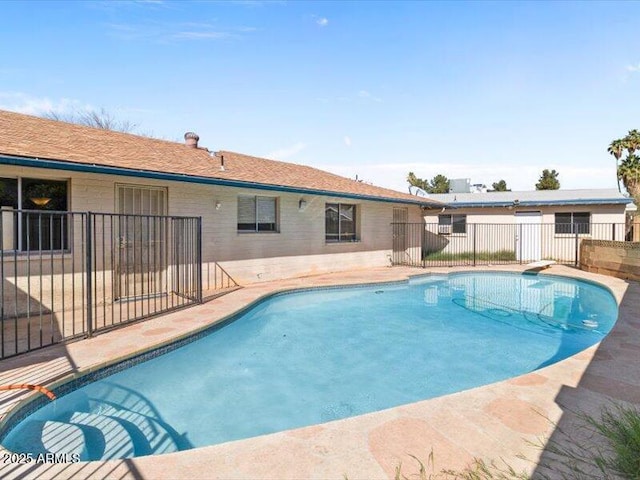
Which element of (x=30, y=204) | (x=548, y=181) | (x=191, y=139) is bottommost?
(x=30, y=204)

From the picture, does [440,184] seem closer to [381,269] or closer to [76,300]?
[381,269]

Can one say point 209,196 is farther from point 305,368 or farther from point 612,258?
point 612,258

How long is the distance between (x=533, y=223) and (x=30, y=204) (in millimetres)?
18677

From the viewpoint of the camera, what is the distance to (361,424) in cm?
298

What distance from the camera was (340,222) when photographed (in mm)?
13469

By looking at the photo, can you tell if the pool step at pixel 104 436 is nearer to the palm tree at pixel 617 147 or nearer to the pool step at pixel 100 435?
the pool step at pixel 100 435

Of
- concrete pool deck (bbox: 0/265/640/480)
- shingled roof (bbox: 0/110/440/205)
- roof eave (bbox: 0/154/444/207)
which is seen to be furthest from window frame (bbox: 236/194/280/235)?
concrete pool deck (bbox: 0/265/640/480)

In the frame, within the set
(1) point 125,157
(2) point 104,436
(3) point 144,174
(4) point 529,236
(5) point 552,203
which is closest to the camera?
(2) point 104,436

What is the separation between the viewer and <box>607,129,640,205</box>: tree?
23.7 metres

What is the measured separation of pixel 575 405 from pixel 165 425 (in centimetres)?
398

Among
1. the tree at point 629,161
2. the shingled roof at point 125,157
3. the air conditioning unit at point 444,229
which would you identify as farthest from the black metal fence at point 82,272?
the tree at point 629,161

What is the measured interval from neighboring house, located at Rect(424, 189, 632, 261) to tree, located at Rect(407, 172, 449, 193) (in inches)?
1167

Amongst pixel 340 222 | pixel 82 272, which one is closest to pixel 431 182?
pixel 340 222

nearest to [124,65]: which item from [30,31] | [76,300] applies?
[30,31]
